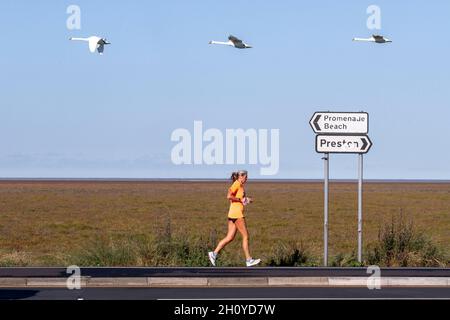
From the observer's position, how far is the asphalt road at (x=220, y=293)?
45.3ft

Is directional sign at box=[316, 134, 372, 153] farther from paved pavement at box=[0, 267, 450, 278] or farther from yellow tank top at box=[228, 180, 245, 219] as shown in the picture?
paved pavement at box=[0, 267, 450, 278]

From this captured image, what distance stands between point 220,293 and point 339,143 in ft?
17.3

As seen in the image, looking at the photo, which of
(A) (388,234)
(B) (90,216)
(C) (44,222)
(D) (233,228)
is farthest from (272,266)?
(B) (90,216)

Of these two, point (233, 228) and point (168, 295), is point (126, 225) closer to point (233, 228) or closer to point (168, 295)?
point (233, 228)

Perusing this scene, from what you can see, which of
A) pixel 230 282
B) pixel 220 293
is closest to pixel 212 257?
pixel 230 282

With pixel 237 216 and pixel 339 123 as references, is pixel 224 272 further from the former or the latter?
pixel 339 123

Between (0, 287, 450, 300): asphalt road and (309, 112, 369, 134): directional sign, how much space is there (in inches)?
166

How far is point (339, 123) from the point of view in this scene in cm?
1850

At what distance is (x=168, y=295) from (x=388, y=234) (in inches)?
246

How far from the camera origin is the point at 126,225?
127ft

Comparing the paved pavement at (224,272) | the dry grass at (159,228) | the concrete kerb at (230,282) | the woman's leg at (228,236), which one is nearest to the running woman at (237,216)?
the woman's leg at (228,236)

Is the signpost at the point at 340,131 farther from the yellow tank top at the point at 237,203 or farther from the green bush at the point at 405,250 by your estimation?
the yellow tank top at the point at 237,203

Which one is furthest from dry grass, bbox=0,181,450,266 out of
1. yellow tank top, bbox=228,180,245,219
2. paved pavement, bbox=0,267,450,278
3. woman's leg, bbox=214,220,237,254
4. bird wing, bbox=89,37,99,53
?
bird wing, bbox=89,37,99,53

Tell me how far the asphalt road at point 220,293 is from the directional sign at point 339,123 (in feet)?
13.8
